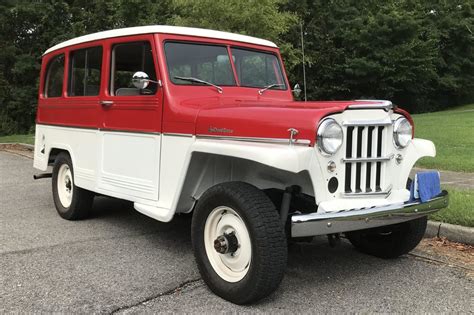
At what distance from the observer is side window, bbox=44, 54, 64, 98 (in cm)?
639

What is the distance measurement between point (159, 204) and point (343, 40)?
30233 millimetres

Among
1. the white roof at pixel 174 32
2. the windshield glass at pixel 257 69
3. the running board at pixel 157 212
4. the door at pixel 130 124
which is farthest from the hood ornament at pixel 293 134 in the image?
the white roof at pixel 174 32

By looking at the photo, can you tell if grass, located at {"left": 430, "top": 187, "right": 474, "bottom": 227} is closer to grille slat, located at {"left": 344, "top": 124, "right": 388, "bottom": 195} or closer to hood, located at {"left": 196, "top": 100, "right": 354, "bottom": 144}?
grille slat, located at {"left": 344, "top": 124, "right": 388, "bottom": 195}

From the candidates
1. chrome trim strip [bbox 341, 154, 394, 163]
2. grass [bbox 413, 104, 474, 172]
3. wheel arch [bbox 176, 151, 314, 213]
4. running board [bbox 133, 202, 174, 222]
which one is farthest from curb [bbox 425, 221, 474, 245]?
grass [bbox 413, 104, 474, 172]

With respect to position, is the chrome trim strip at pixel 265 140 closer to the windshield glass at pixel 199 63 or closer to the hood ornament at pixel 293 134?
the hood ornament at pixel 293 134

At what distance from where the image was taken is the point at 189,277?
165 inches

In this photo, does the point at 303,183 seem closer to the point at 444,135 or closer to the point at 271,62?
the point at 271,62

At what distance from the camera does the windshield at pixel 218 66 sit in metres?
4.75

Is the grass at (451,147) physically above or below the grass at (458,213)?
above

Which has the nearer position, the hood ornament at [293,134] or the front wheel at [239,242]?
the front wheel at [239,242]

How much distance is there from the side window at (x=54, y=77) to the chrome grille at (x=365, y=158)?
419 cm

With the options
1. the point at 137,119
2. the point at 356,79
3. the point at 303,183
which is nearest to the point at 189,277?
the point at 303,183

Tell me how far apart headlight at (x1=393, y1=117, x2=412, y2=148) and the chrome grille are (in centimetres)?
16

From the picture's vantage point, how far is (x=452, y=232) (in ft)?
16.6
